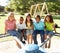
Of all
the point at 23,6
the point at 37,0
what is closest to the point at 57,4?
the point at 37,0

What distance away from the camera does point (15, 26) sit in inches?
234

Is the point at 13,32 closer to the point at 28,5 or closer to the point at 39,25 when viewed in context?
the point at 39,25

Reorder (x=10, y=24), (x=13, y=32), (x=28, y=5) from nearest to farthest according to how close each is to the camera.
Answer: (x=13, y=32) → (x=10, y=24) → (x=28, y=5)

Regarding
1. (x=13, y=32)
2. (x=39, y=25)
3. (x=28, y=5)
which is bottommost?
(x=28, y=5)

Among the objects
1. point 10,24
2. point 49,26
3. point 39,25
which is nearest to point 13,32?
point 10,24

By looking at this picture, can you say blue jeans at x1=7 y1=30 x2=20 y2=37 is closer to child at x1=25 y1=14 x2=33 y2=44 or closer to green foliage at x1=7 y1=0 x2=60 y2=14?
child at x1=25 y1=14 x2=33 y2=44

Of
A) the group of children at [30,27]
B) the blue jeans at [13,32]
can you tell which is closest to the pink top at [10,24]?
the group of children at [30,27]

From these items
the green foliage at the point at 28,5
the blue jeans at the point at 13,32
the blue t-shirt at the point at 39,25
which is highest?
the blue t-shirt at the point at 39,25

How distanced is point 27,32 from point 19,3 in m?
28.1

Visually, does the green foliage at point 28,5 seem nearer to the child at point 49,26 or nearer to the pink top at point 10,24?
the child at point 49,26

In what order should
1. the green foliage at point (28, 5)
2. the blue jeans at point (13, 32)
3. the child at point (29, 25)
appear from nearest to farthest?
the blue jeans at point (13, 32) → the child at point (29, 25) → the green foliage at point (28, 5)

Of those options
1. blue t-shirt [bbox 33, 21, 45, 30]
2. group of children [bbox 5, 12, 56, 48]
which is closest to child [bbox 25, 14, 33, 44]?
group of children [bbox 5, 12, 56, 48]

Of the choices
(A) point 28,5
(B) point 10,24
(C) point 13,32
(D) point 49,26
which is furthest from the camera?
(A) point 28,5

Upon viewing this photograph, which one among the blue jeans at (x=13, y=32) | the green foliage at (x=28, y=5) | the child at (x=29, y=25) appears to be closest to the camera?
the blue jeans at (x=13, y=32)
